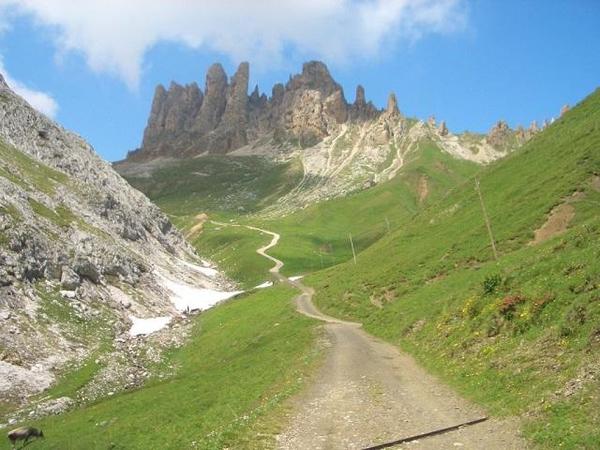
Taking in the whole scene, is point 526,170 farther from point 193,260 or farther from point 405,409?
point 193,260

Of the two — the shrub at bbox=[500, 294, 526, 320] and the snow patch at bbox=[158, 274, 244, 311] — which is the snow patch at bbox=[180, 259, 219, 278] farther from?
the shrub at bbox=[500, 294, 526, 320]

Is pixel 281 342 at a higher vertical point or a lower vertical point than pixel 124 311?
lower

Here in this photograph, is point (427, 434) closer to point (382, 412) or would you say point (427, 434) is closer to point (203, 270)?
point (382, 412)

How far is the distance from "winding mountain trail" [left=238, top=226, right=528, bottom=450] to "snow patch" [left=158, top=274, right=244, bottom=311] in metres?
62.5

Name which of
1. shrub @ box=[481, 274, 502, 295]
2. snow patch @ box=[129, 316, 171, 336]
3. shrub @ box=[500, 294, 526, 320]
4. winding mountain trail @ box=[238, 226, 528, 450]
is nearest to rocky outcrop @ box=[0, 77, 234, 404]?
snow patch @ box=[129, 316, 171, 336]

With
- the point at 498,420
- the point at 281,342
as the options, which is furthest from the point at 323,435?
the point at 281,342

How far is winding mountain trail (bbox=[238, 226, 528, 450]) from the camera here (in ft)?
61.5

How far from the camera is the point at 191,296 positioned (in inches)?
3959

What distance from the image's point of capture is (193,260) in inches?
5792

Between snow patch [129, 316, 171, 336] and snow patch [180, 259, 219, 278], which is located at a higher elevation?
snow patch [180, 259, 219, 278]

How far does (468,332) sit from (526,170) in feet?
189

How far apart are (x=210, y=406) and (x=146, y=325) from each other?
1756 inches

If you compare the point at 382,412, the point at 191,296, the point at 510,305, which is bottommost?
the point at 382,412

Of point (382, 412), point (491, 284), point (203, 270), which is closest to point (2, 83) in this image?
point (203, 270)
